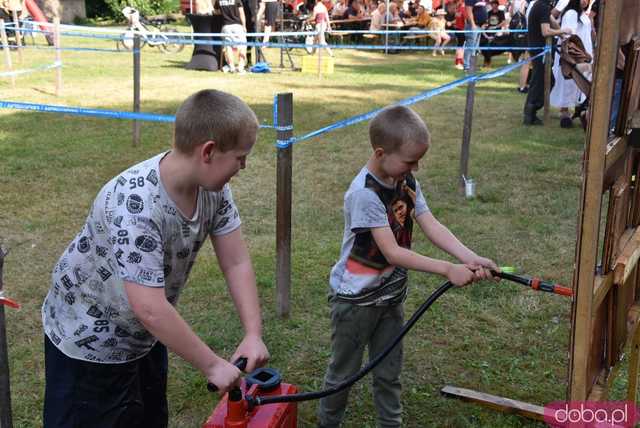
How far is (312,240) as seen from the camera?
5.53 m

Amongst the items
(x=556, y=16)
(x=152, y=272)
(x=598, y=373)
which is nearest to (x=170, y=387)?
(x=152, y=272)

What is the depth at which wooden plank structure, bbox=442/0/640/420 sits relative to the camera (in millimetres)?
1694

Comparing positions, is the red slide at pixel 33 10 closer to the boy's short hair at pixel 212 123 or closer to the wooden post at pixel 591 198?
the boy's short hair at pixel 212 123

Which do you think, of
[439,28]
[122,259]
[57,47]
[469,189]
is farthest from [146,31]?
[122,259]

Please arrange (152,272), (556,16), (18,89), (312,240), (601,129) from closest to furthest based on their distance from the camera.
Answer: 1. (601,129)
2. (152,272)
3. (312,240)
4. (556,16)
5. (18,89)

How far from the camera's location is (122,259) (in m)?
1.90

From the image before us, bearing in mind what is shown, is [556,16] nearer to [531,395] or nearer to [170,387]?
[531,395]

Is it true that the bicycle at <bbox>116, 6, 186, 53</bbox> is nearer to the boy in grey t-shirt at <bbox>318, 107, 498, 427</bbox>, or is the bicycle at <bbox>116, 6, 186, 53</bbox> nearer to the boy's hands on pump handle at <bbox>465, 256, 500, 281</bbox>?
the boy in grey t-shirt at <bbox>318, 107, 498, 427</bbox>

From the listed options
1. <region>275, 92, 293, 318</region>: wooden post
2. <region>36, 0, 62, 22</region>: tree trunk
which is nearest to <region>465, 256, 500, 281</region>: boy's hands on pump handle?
<region>275, 92, 293, 318</region>: wooden post

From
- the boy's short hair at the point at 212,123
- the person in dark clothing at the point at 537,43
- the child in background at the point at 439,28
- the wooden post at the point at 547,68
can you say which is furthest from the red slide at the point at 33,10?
the boy's short hair at the point at 212,123

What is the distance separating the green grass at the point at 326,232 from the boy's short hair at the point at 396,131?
1456 millimetres

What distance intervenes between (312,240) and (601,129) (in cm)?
391

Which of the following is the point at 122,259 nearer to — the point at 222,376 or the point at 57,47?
the point at 222,376

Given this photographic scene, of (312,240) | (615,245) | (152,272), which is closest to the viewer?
(152,272)
